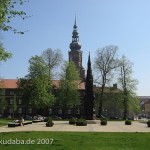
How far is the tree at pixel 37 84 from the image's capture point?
6650 centimetres

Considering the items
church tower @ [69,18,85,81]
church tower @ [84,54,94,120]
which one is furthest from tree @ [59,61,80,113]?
church tower @ [69,18,85,81]

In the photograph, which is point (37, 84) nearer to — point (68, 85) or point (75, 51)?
point (68, 85)

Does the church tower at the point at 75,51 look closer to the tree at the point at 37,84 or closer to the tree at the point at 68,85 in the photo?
the tree at the point at 68,85

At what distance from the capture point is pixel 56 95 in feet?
284

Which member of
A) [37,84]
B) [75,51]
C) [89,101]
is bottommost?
[89,101]

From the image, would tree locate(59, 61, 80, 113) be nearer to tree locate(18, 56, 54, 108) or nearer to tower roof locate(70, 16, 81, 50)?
tree locate(18, 56, 54, 108)

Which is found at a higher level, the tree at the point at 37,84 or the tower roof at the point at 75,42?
the tower roof at the point at 75,42

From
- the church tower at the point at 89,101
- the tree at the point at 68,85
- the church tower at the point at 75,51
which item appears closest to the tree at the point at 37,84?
the tree at the point at 68,85

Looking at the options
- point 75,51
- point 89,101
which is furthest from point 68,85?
point 75,51

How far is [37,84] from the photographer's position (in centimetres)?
6619

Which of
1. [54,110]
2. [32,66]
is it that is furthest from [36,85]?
[54,110]

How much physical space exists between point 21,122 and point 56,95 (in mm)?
43283

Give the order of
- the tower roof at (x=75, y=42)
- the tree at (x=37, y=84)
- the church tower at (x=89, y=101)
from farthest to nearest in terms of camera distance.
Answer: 1. the tower roof at (x=75, y=42)
2. the tree at (x=37, y=84)
3. the church tower at (x=89, y=101)

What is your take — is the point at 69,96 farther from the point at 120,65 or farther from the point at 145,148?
the point at 145,148
